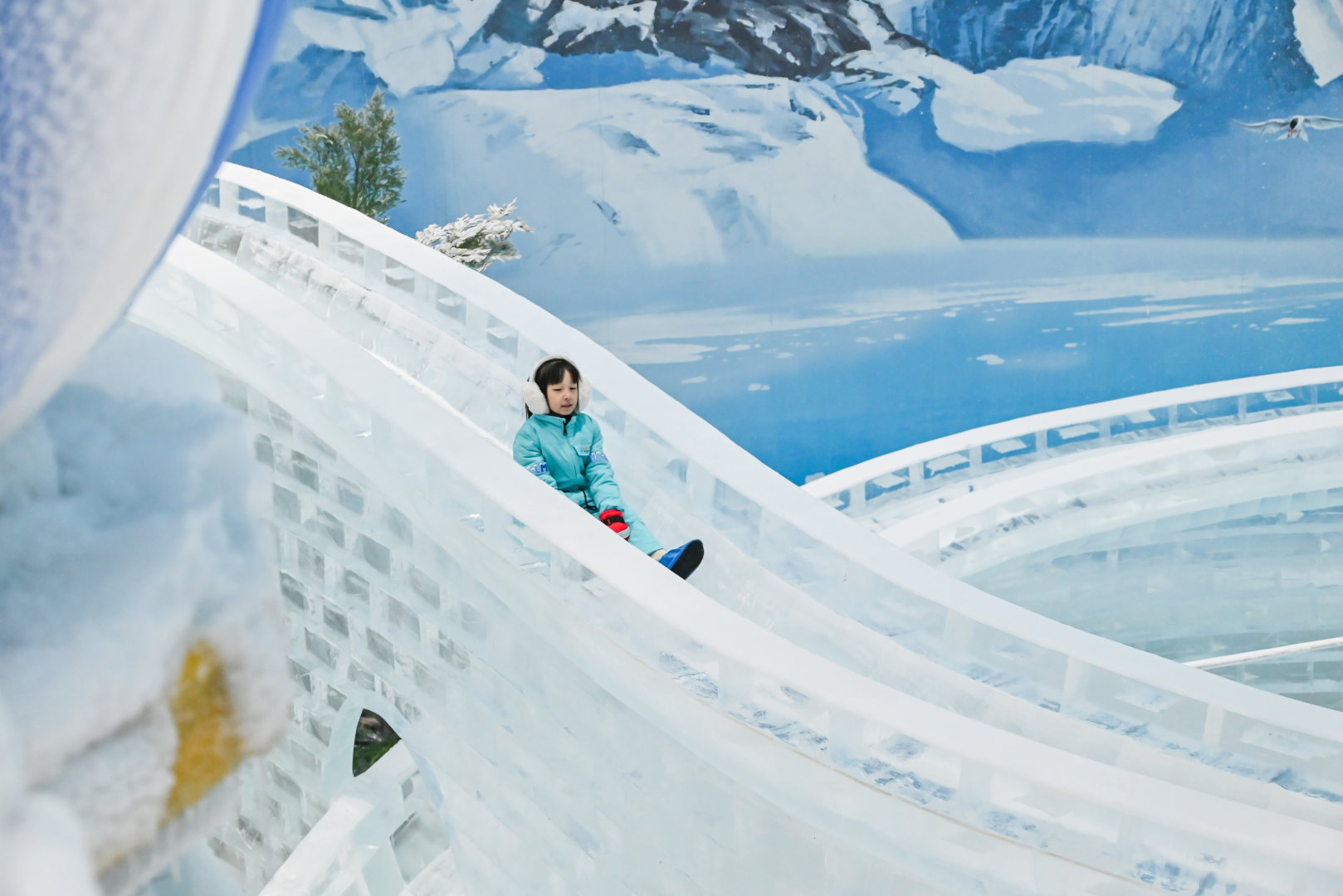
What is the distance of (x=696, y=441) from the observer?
137 inches

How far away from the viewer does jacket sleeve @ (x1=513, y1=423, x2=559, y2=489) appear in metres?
3.27

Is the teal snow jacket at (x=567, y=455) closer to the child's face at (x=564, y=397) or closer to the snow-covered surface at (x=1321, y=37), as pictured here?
the child's face at (x=564, y=397)

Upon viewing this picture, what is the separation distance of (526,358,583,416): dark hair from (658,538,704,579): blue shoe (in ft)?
2.11

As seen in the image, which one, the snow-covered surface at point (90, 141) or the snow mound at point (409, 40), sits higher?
the snow mound at point (409, 40)

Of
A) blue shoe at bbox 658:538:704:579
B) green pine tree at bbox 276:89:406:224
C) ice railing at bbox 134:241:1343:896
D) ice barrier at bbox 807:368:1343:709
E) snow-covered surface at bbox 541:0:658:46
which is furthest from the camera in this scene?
snow-covered surface at bbox 541:0:658:46

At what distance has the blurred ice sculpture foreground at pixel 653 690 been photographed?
2232mm

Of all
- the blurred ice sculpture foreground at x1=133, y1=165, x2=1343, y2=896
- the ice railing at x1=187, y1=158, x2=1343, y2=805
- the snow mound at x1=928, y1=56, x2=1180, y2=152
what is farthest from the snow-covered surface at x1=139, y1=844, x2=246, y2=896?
the snow mound at x1=928, y1=56, x2=1180, y2=152

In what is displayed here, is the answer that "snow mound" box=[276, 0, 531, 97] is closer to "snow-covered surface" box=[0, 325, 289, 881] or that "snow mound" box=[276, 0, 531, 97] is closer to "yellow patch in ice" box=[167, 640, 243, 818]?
"snow-covered surface" box=[0, 325, 289, 881]

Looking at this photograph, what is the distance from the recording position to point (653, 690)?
250cm

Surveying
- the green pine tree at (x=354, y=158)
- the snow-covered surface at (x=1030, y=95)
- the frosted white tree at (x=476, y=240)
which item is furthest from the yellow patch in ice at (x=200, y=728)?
the snow-covered surface at (x=1030, y=95)

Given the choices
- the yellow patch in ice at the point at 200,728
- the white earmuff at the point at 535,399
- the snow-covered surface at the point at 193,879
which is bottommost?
the white earmuff at the point at 535,399

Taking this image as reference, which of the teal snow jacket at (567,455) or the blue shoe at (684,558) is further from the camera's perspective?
the teal snow jacket at (567,455)

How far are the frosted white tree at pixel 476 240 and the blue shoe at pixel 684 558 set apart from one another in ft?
15.9

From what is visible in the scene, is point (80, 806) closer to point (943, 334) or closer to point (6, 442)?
point (6, 442)
